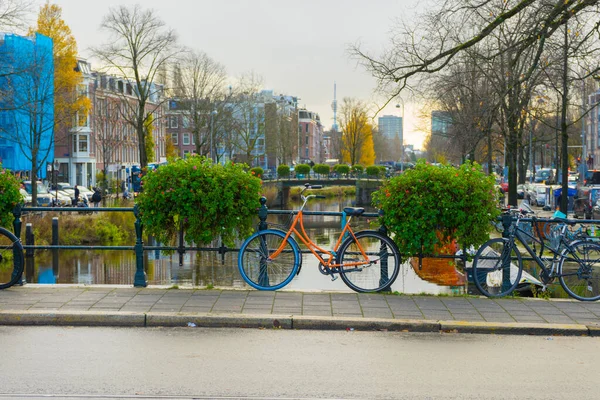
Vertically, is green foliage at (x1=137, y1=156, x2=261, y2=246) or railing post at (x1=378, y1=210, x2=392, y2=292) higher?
green foliage at (x1=137, y1=156, x2=261, y2=246)

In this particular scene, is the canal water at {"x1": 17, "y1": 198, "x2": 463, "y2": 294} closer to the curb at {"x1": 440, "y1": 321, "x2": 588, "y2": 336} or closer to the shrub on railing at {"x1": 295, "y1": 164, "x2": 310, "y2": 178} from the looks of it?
the curb at {"x1": 440, "y1": 321, "x2": 588, "y2": 336}

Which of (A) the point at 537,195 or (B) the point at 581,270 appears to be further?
(A) the point at 537,195

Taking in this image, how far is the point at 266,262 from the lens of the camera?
918cm

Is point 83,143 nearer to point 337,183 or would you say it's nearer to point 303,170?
point 303,170

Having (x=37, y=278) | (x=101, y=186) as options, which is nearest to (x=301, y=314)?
(x=37, y=278)

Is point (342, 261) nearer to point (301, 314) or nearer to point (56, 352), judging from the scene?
point (301, 314)

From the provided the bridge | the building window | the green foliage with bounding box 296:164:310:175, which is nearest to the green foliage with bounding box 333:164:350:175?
the green foliage with bounding box 296:164:310:175

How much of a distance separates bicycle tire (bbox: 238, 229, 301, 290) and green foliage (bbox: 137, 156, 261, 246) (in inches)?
13.7

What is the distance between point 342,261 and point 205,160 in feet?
7.34

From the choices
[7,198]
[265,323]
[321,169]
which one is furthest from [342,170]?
[265,323]

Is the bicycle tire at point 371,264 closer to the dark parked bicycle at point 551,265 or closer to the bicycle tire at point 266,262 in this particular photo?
the bicycle tire at point 266,262

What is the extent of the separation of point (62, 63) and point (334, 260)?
38861mm

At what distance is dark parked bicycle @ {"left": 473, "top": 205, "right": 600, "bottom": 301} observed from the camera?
9.29 metres

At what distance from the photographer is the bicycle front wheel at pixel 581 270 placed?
9.31 m
